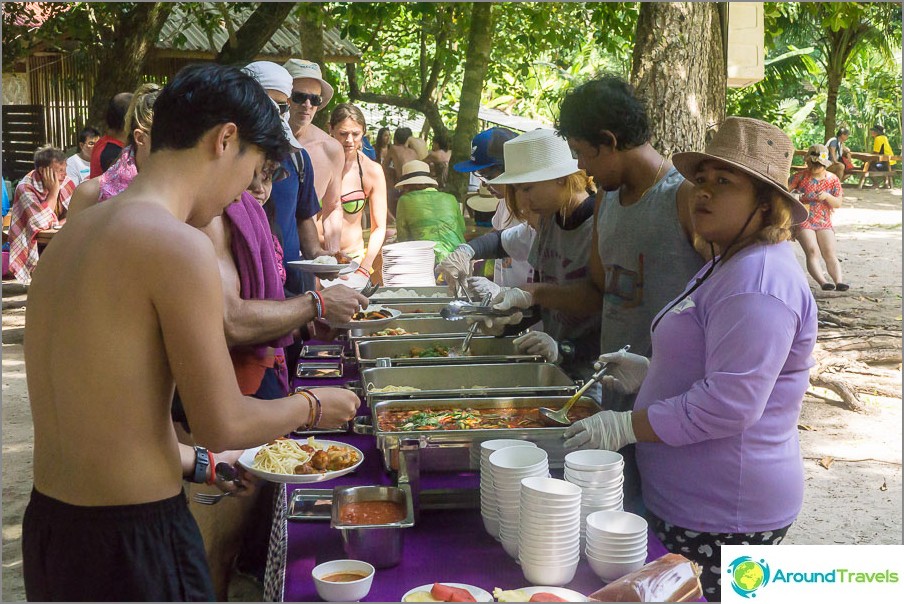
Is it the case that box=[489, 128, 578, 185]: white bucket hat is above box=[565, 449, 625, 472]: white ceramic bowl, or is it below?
above

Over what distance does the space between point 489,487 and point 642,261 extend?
2.97 ft

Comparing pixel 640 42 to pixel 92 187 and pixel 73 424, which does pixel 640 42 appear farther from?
pixel 73 424

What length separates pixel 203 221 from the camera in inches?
57.3

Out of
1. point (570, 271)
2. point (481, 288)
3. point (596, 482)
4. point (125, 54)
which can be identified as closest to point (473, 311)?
point (481, 288)

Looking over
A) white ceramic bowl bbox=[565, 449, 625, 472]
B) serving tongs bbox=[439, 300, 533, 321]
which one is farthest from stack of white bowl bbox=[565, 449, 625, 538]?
serving tongs bbox=[439, 300, 533, 321]

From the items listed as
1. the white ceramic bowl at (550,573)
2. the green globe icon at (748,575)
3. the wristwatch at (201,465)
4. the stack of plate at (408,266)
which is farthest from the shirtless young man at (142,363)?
the stack of plate at (408,266)

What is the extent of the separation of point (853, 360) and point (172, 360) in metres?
5.85

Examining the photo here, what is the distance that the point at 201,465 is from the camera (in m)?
1.65

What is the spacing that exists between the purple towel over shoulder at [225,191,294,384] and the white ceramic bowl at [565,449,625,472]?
109 cm

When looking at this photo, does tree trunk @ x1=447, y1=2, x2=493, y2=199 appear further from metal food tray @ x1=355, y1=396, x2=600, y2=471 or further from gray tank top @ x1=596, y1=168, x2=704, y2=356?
metal food tray @ x1=355, y1=396, x2=600, y2=471

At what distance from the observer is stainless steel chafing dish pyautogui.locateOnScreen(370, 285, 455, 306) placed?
383 centimetres

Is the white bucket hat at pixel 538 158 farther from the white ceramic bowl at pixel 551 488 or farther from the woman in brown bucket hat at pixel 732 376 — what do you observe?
the white ceramic bowl at pixel 551 488

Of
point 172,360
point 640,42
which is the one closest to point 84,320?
point 172,360

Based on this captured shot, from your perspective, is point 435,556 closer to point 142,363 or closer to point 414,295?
point 142,363
